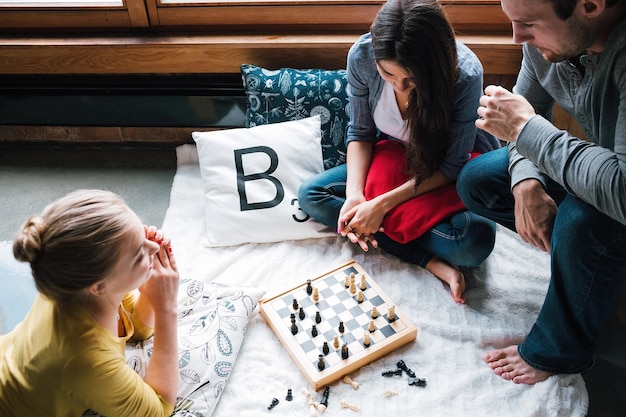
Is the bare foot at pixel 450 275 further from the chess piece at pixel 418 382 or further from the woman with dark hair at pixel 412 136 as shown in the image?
the chess piece at pixel 418 382

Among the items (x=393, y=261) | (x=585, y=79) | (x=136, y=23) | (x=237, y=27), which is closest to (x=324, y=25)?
(x=237, y=27)

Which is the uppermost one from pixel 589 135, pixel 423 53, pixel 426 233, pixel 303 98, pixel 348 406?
pixel 423 53

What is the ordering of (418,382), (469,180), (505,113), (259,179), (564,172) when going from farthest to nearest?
(259,179)
(469,180)
(418,382)
(505,113)
(564,172)

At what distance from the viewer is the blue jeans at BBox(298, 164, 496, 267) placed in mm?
1771

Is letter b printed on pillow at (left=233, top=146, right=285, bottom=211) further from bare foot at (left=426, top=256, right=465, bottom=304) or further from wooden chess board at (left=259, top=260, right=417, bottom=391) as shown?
bare foot at (left=426, top=256, right=465, bottom=304)

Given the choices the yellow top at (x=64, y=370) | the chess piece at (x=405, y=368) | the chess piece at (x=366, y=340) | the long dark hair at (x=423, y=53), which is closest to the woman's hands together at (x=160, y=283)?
the yellow top at (x=64, y=370)

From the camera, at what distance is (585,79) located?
1417 millimetres

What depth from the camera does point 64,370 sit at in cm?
120

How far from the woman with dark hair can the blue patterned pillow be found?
0.44 ft

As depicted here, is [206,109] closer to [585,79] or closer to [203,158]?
[203,158]

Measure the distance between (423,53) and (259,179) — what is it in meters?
0.75

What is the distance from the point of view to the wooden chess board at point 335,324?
5.26 ft

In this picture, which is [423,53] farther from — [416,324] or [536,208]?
[416,324]

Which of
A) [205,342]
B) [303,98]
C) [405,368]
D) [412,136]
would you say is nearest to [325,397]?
[405,368]
